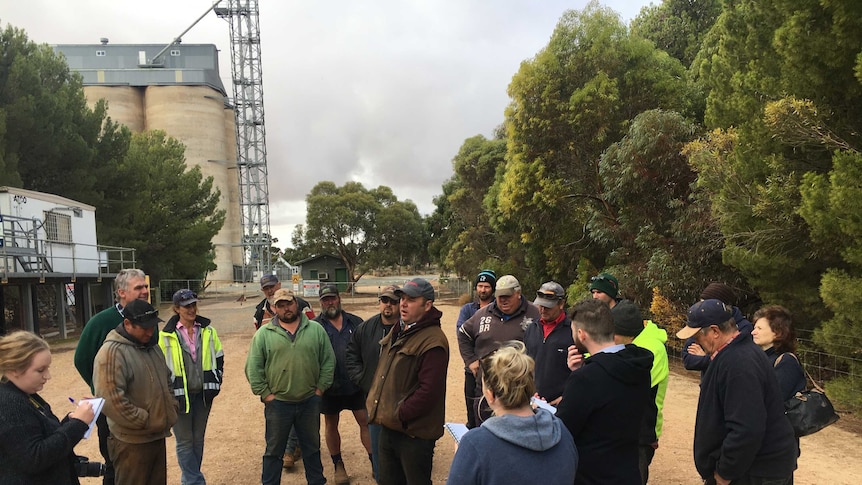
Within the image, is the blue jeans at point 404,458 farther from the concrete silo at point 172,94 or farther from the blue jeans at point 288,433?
the concrete silo at point 172,94

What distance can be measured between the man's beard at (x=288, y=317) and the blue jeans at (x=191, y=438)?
2.89ft

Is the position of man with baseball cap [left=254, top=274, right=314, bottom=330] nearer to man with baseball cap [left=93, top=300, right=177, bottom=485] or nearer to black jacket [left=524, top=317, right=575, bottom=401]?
man with baseball cap [left=93, top=300, right=177, bottom=485]

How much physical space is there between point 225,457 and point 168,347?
2.16m

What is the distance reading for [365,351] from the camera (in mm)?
4141

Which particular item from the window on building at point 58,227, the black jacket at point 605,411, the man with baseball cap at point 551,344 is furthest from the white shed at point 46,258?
the black jacket at point 605,411

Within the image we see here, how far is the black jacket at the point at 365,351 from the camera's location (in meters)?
4.11

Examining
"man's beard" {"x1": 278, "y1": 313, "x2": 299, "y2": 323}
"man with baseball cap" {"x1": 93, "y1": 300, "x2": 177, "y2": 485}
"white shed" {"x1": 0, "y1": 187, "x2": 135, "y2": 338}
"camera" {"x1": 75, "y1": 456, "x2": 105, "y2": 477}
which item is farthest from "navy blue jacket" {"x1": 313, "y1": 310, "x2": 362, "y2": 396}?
"white shed" {"x1": 0, "y1": 187, "x2": 135, "y2": 338}

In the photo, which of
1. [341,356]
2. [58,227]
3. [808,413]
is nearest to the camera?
→ [808,413]

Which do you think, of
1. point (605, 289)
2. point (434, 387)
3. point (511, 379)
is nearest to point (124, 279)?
point (434, 387)

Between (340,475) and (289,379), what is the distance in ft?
4.11

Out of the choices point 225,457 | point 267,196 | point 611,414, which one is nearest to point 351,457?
point 225,457

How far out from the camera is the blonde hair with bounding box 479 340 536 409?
1.75m

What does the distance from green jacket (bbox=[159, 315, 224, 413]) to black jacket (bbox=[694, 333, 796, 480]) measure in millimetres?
3561

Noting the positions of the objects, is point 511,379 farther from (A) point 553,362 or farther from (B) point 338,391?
(B) point 338,391
